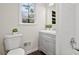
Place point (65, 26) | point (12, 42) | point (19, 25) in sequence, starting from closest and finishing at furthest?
point (65, 26)
point (19, 25)
point (12, 42)

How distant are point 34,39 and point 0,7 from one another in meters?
0.56

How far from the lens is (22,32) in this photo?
1.32 m

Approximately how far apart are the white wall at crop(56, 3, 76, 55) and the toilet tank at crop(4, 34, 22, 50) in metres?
0.59

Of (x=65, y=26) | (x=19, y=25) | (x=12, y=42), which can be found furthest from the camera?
(x=12, y=42)

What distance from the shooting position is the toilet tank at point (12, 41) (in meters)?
1.37

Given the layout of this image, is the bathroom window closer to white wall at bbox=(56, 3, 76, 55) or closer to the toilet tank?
the toilet tank

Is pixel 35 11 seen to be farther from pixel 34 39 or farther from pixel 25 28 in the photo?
pixel 34 39

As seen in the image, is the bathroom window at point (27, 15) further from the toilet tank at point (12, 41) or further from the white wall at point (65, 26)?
the white wall at point (65, 26)

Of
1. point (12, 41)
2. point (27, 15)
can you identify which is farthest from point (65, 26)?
point (12, 41)

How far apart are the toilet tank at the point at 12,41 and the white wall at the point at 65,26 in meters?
0.59

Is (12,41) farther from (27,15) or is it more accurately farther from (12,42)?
(27,15)

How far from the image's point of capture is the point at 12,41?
1.43 meters

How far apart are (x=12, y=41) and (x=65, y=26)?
31.4 inches

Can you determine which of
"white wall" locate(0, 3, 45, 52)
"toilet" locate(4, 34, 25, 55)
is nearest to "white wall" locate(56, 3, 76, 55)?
"white wall" locate(0, 3, 45, 52)
